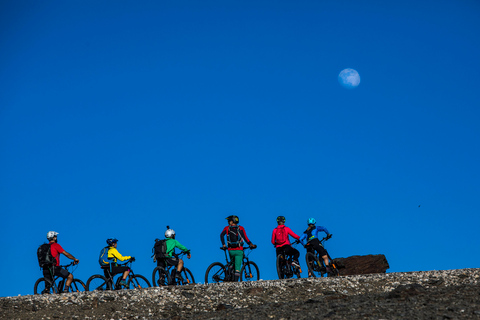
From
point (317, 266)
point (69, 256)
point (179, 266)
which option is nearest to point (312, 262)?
point (317, 266)

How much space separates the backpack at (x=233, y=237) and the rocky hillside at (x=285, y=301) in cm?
293

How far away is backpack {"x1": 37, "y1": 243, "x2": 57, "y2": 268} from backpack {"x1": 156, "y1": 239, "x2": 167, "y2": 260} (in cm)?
317

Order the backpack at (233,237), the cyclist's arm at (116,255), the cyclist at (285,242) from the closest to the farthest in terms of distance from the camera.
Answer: the cyclist's arm at (116,255) → the backpack at (233,237) → the cyclist at (285,242)

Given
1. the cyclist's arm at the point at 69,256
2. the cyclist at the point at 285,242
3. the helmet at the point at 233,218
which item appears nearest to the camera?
the cyclist's arm at the point at 69,256

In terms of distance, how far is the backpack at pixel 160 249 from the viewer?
17797mm

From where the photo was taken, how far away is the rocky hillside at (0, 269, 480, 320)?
10258 mm

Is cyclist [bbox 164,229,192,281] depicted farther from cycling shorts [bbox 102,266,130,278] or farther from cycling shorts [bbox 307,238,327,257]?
cycling shorts [bbox 307,238,327,257]

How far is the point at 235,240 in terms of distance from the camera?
1792 cm

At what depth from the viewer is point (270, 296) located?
14.0m

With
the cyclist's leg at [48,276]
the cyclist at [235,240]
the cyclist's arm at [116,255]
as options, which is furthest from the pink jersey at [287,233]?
the cyclist's leg at [48,276]

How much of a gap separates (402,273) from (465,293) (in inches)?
197

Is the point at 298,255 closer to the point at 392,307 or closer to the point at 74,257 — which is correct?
the point at 74,257

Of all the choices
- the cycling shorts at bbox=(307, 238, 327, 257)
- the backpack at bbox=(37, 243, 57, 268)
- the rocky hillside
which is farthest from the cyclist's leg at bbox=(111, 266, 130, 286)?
the cycling shorts at bbox=(307, 238, 327, 257)

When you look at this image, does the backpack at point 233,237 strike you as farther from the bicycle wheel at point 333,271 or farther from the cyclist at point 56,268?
the cyclist at point 56,268
